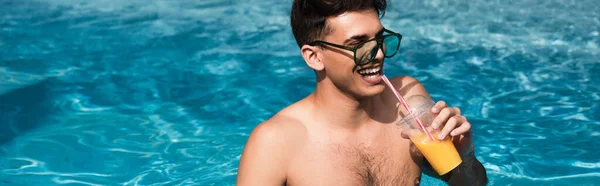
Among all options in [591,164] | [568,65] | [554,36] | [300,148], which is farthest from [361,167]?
[554,36]

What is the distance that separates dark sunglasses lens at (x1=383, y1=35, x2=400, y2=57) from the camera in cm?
312

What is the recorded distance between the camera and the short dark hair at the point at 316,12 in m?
3.11

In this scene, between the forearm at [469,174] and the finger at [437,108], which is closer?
the finger at [437,108]

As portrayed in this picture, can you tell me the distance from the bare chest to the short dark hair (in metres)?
0.51

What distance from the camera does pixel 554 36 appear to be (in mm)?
7629

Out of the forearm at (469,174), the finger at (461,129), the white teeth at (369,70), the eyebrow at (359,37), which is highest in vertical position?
the eyebrow at (359,37)

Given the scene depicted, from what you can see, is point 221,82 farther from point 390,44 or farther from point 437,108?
point 437,108

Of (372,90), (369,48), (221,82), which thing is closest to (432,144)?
(372,90)

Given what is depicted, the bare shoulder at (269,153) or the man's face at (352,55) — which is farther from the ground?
the man's face at (352,55)

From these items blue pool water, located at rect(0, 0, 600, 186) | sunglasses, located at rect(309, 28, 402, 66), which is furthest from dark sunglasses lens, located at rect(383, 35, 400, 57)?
blue pool water, located at rect(0, 0, 600, 186)

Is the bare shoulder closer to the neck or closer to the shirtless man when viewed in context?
the shirtless man

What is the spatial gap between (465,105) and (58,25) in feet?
15.3

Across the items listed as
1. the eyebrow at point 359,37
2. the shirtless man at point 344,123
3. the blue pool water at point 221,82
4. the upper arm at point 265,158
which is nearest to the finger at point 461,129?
the shirtless man at point 344,123

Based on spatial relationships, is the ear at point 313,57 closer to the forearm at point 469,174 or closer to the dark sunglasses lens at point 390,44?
the dark sunglasses lens at point 390,44
